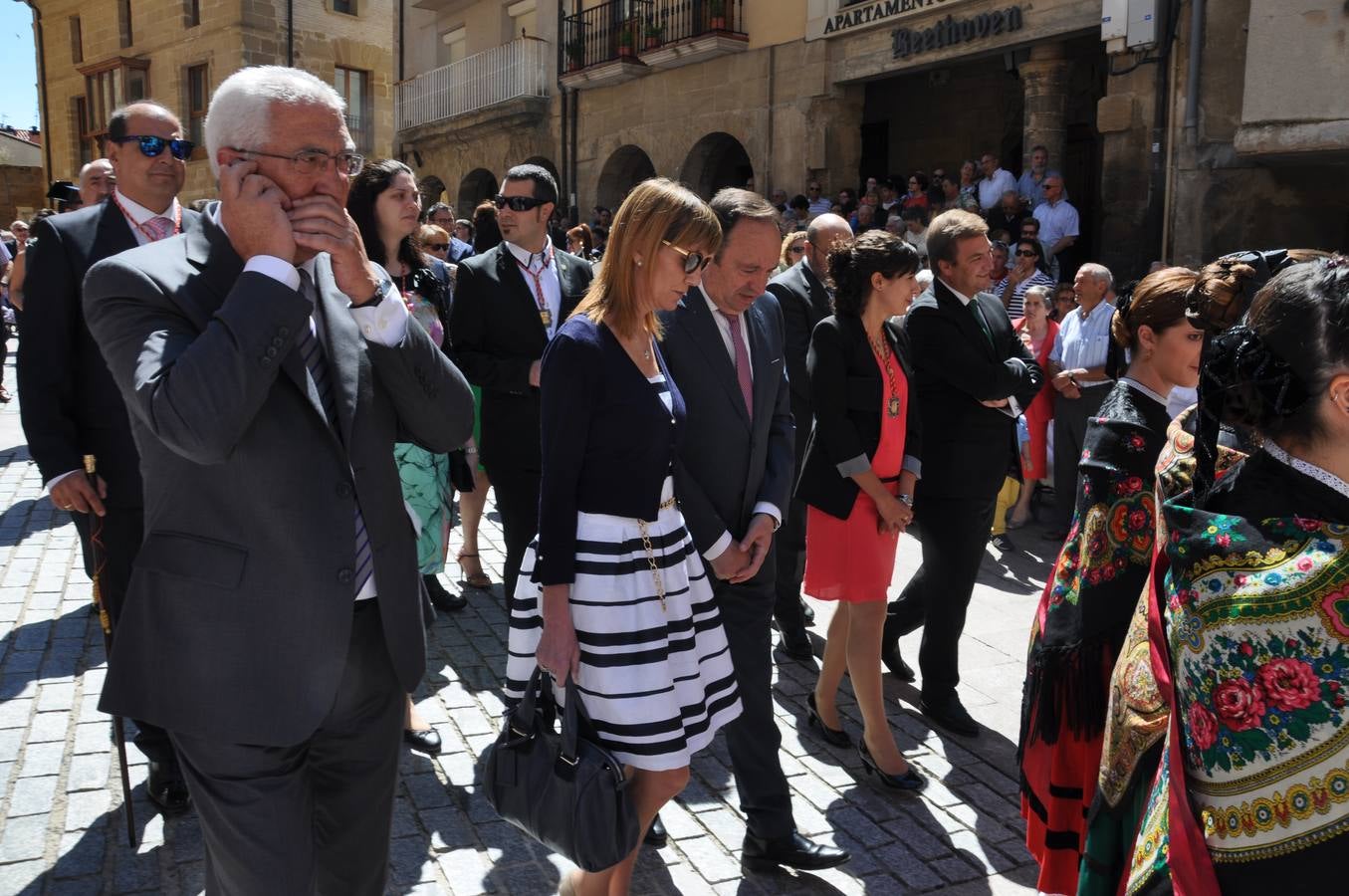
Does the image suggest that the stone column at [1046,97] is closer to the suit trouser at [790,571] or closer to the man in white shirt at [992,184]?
the man in white shirt at [992,184]

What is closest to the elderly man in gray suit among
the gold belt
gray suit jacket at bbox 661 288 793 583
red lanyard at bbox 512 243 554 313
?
the gold belt

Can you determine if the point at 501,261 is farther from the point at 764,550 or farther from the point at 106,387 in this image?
the point at 764,550

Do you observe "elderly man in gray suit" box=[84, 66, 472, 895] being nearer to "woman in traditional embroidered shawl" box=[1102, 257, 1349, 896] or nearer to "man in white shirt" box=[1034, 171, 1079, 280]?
"woman in traditional embroidered shawl" box=[1102, 257, 1349, 896]

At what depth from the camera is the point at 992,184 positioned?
13.0 meters

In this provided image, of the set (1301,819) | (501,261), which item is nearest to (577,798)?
(1301,819)

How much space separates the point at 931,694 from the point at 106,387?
10.9 ft

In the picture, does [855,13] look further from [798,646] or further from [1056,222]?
[798,646]

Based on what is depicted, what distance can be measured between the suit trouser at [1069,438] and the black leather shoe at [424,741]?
5.40 meters

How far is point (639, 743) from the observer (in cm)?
269

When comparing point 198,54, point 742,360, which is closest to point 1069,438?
point 742,360

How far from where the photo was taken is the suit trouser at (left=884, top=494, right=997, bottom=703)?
4.56m

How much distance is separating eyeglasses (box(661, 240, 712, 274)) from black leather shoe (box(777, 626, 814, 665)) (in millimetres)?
2913

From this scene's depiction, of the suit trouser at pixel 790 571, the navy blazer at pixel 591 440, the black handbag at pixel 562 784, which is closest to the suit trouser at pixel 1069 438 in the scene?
the suit trouser at pixel 790 571

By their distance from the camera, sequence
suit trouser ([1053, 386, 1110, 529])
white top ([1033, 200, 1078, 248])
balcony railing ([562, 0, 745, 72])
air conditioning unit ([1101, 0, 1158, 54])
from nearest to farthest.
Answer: suit trouser ([1053, 386, 1110, 529]) → air conditioning unit ([1101, 0, 1158, 54]) → white top ([1033, 200, 1078, 248]) → balcony railing ([562, 0, 745, 72])
